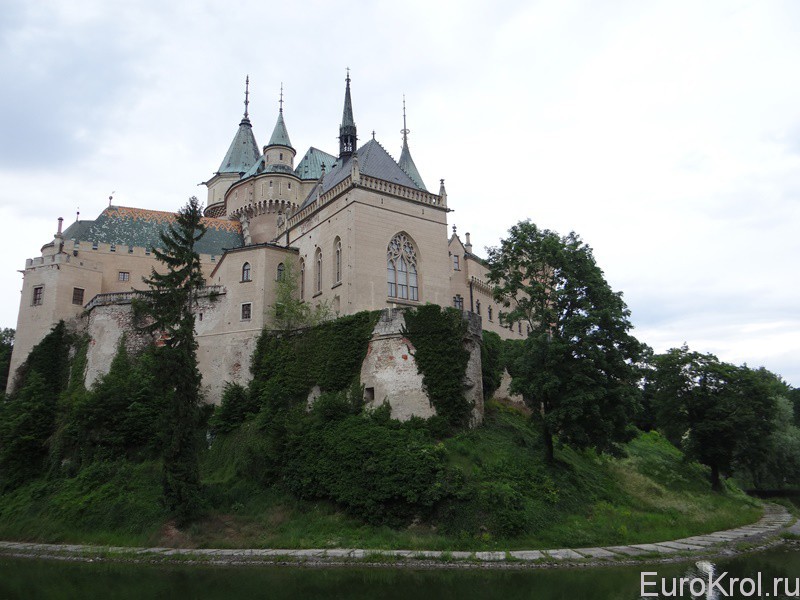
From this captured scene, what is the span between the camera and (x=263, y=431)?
3117cm

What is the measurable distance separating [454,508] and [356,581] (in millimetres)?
5989

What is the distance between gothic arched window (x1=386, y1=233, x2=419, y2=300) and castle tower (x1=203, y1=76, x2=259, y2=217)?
968 inches

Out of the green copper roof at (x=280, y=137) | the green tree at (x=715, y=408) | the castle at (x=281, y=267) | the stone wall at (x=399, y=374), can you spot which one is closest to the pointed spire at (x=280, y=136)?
the green copper roof at (x=280, y=137)

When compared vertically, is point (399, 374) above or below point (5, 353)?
below

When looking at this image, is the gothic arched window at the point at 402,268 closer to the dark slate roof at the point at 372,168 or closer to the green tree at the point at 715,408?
the dark slate roof at the point at 372,168

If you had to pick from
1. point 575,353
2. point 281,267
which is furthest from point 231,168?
point 575,353

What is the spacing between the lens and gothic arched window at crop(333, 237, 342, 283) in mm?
36375

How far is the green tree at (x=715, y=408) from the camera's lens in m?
36.4

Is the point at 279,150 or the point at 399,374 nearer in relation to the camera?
the point at 399,374

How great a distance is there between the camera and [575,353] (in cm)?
2762

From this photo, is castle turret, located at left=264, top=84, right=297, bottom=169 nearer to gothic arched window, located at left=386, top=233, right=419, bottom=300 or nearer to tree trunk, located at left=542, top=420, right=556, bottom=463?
gothic arched window, located at left=386, top=233, right=419, bottom=300

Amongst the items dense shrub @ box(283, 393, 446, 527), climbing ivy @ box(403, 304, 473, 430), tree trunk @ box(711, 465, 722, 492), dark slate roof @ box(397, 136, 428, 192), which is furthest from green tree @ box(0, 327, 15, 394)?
tree trunk @ box(711, 465, 722, 492)

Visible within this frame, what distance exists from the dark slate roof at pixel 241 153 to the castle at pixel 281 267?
535 inches

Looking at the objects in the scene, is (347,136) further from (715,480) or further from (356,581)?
(715,480)
